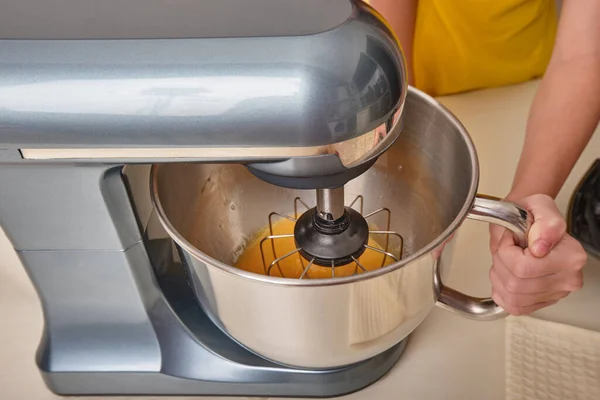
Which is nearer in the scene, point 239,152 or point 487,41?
point 239,152

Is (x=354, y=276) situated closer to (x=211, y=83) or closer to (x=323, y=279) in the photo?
(x=323, y=279)

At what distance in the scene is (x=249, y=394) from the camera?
59cm

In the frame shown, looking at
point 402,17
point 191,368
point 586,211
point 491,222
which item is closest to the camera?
point 491,222

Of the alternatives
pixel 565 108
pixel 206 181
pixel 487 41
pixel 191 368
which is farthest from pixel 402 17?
pixel 191 368

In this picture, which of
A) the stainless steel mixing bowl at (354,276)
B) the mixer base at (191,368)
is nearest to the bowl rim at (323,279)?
the stainless steel mixing bowl at (354,276)

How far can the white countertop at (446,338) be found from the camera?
0.59 metres

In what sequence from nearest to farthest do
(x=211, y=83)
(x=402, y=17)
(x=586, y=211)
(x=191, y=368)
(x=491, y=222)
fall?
→ (x=211, y=83)
(x=491, y=222)
(x=191, y=368)
(x=586, y=211)
(x=402, y=17)

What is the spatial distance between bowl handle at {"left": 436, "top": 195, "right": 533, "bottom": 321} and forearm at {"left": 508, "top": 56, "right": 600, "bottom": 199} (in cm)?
14

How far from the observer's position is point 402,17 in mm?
925

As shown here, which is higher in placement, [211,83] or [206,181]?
[211,83]

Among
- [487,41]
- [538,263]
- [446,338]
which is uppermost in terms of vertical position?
[487,41]

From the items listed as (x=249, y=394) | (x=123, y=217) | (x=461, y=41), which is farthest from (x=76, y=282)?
(x=461, y=41)

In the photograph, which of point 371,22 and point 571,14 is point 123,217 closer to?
point 371,22

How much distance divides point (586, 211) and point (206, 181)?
414mm
